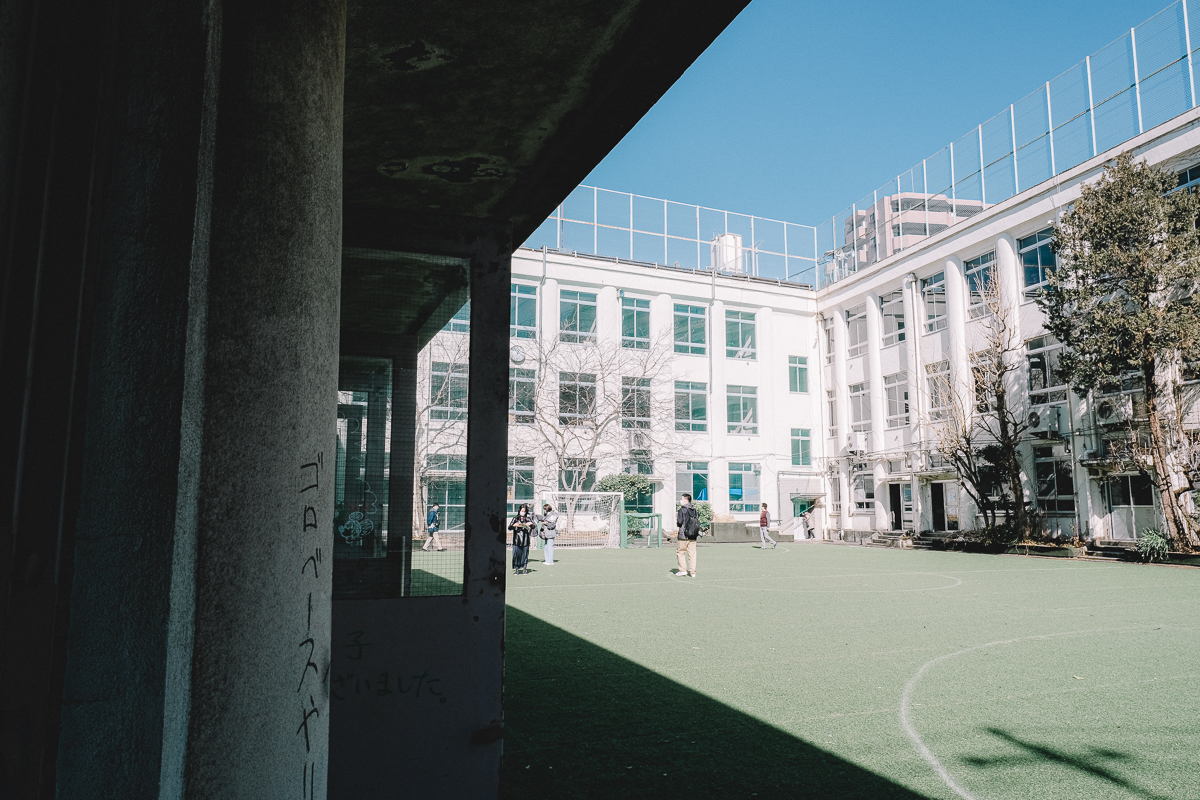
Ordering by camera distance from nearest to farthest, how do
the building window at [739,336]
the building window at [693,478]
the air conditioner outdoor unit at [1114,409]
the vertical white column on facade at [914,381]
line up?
the air conditioner outdoor unit at [1114,409]
the vertical white column on facade at [914,381]
the building window at [693,478]
the building window at [739,336]

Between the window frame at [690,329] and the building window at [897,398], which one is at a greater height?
the window frame at [690,329]

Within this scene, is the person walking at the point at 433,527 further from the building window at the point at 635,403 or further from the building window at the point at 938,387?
the building window at the point at 635,403

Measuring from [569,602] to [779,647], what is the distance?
16.3 feet

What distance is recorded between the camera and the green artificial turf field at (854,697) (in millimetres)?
4617

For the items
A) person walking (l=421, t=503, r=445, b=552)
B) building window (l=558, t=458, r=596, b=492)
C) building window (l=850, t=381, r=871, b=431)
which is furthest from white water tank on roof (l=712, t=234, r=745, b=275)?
person walking (l=421, t=503, r=445, b=552)

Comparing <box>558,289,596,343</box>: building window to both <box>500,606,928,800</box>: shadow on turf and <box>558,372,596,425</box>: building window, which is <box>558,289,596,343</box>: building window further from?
<box>500,606,928,800</box>: shadow on turf

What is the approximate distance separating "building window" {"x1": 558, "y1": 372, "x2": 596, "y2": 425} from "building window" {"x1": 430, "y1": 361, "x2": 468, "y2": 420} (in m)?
31.1

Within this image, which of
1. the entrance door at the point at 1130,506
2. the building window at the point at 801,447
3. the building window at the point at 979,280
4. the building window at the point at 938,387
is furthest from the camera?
the building window at the point at 801,447

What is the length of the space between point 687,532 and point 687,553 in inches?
50.2

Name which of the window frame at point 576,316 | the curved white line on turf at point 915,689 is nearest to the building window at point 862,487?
the window frame at point 576,316

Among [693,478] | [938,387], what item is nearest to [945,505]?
[938,387]

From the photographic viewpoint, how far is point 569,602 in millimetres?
13203

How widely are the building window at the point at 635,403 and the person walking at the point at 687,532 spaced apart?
18719 mm

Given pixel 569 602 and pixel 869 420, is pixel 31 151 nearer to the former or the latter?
pixel 569 602
